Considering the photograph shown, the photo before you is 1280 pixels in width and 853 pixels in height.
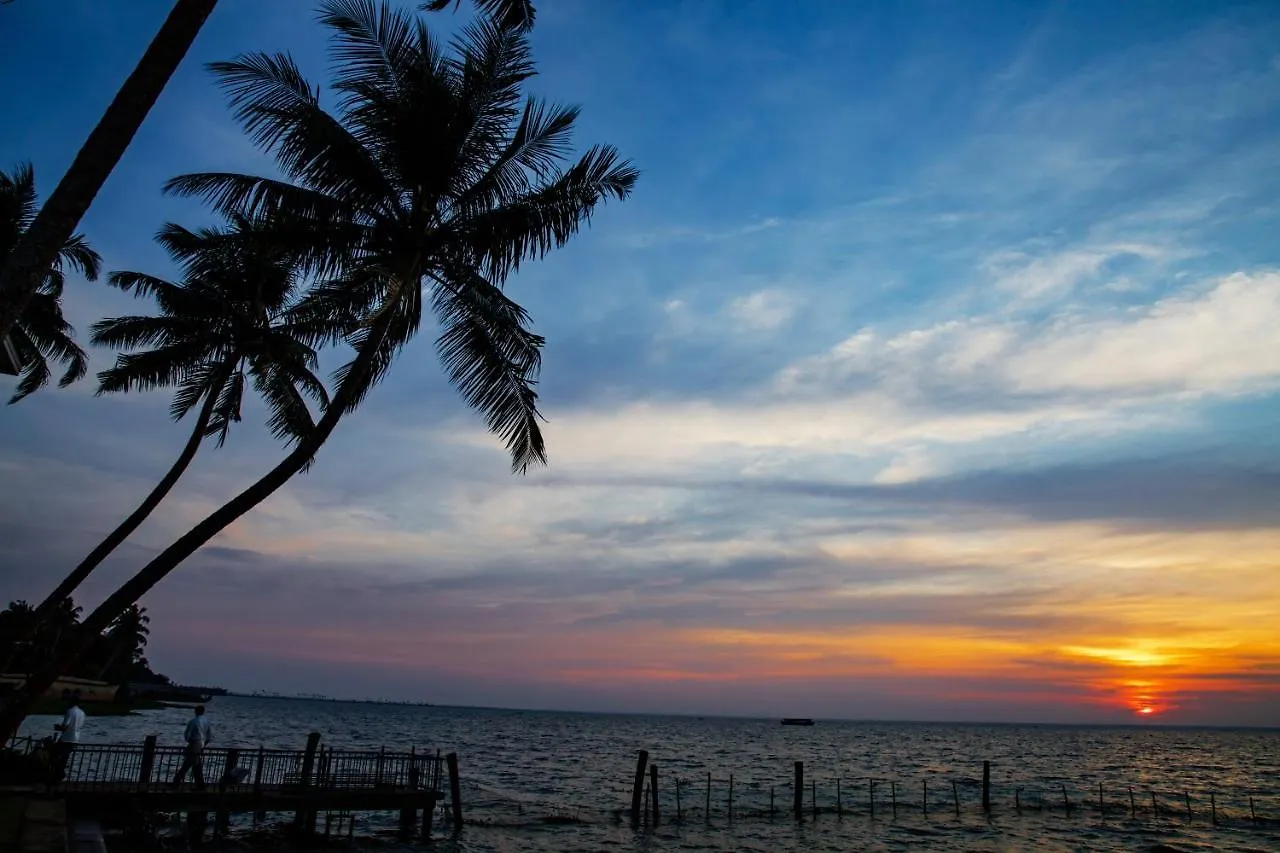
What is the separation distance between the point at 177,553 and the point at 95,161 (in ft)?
16.8

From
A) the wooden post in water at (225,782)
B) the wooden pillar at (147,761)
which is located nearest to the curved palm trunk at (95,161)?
the wooden post in water at (225,782)

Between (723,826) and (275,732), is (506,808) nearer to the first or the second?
(723,826)

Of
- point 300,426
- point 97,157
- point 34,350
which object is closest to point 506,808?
point 300,426

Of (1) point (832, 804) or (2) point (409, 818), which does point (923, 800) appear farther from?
(2) point (409, 818)

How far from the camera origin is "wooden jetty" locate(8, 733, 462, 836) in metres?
19.1

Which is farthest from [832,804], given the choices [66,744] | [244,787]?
[66,744]

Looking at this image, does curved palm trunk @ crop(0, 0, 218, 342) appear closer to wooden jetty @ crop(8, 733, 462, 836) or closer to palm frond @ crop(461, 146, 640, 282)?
palm frond @ crop(461, 146, 640, 282)

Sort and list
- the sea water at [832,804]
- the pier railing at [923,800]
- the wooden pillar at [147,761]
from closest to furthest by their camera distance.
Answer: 1. the wooden pillar at [147,761]
2. the sea water at [832,804]
3. the pier railing at [923,800]

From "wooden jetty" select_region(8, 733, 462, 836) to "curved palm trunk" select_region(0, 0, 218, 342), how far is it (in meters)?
16.8

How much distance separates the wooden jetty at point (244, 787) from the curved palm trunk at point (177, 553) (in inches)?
430

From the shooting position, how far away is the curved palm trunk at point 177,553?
8992 millimetres

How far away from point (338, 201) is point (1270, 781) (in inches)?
3467

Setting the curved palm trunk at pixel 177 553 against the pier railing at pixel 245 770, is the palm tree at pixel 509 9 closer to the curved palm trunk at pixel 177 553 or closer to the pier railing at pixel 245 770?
the curved palm trunk at pixel 177 553

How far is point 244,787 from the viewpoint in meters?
21.8
